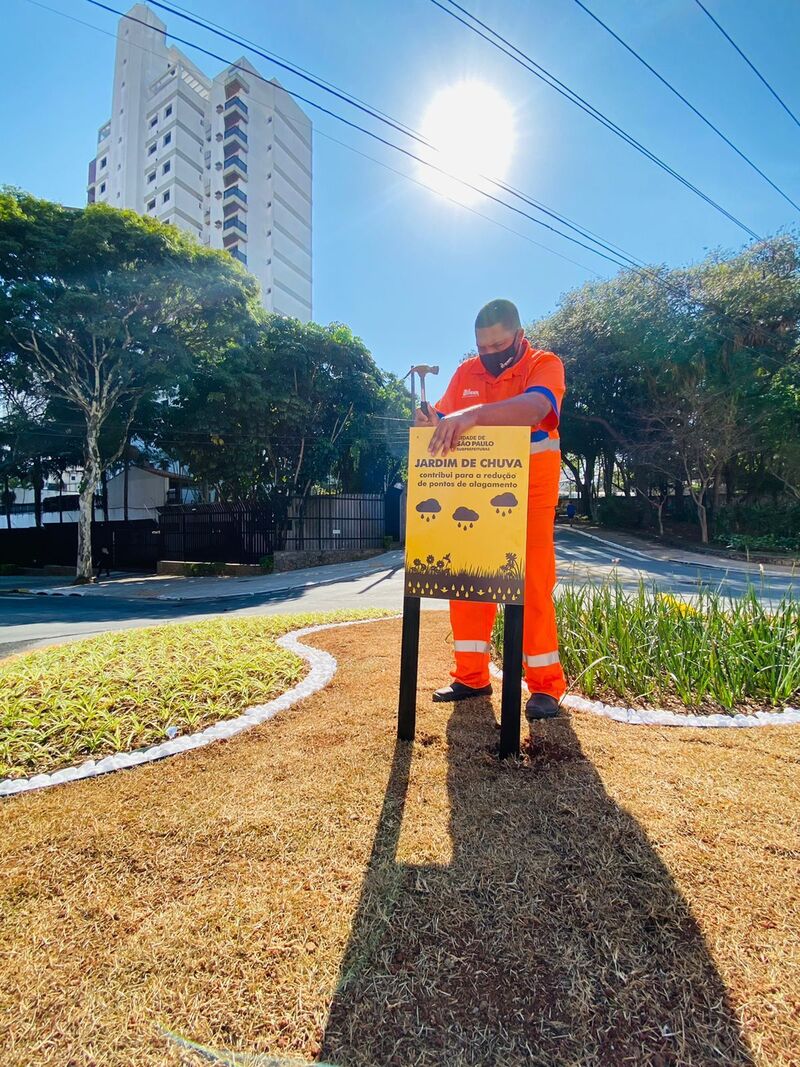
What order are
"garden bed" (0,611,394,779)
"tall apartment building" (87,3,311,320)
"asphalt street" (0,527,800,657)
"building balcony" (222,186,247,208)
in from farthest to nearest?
"building balcony" (222,186,247,208) → "tall apartment building" (87,3,311,320) → "asphalt street" (0,527,800,657) → "garden bed" (0,611,394,779)

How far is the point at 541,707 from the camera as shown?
228 cm

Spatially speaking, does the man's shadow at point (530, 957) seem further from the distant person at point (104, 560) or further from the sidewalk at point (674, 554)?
the distant person at point (104, 560)

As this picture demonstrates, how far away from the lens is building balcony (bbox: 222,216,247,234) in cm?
4128

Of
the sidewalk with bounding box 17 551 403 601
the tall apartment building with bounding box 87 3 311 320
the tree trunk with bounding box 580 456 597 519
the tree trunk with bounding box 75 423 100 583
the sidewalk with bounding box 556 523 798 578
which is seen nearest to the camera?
the sidewalk with bounding box 17 551 403 601

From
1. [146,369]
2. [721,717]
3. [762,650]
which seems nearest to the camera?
[721,717]

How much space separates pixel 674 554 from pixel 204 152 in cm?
5073

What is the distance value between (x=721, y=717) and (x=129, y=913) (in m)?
2.48

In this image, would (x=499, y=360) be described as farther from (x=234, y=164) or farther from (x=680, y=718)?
(x=234, y=164)

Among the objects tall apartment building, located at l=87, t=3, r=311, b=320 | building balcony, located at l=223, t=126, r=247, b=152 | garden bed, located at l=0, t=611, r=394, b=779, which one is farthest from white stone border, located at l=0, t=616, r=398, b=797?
building balcony, located at l=223, t=126, r=247, b=152

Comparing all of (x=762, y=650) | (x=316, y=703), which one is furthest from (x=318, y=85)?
(x=762, y=650)

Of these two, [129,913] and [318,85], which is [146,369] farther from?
[129,913]

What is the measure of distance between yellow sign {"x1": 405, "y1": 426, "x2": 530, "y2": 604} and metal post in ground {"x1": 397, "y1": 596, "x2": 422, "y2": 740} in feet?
0.30

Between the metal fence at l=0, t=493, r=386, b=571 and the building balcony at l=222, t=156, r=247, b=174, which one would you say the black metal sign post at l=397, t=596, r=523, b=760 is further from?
the building balcony at l=222, t=156, r=247, b=174

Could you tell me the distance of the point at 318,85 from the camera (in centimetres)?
544
